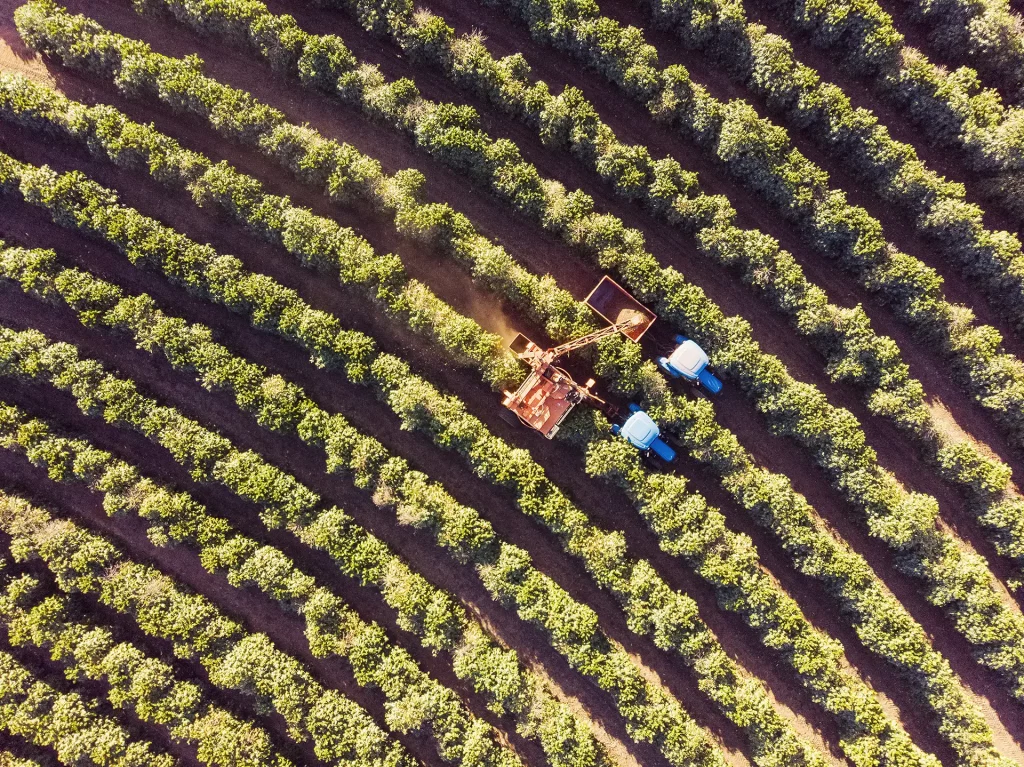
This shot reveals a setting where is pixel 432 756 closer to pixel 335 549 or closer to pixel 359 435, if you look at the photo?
pixel 335 549

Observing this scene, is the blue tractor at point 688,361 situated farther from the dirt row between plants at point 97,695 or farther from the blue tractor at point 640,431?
the dirt row between plants at point 97,695

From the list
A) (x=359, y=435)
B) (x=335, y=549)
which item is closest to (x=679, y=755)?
(x=335, y=549)

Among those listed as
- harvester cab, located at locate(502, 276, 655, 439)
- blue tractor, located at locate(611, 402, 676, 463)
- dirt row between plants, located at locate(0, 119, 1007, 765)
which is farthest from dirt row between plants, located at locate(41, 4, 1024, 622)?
blue tractor, located at locate(611, 402, 676, 463)

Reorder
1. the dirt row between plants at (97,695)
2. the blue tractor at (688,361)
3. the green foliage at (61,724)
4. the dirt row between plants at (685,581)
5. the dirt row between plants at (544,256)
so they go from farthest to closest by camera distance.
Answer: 1. the dirt row between plants at (685,581)
2. the dirt row between plants at (97,695)
3. the dirt row between plants at (544,256)
4. the green foliage at (61,724)
5. the blue tractor at (688,361)

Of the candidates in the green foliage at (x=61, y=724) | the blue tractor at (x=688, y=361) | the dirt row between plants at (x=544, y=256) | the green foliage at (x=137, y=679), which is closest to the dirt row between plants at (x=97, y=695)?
the green foliage at (x=61, y=724)

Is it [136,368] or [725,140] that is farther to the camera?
[136,368]

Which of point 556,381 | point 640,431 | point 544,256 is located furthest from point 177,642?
point 544,256

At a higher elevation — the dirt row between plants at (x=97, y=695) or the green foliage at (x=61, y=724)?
the dirt row between plants at (x=97, y=695)

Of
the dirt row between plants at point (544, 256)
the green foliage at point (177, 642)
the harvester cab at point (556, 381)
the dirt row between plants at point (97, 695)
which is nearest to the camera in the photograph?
the harvester cab at point (556, 381)

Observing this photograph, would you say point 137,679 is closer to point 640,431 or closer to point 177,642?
point 177,642
